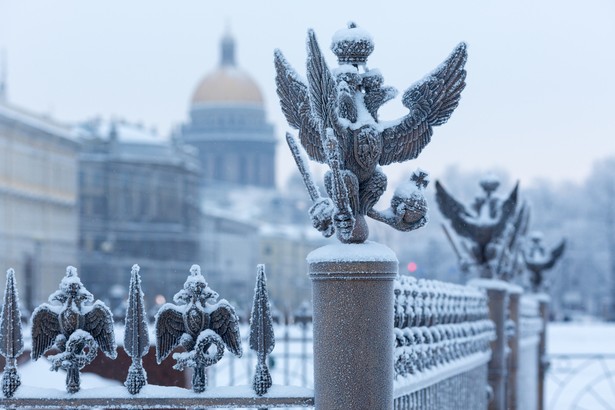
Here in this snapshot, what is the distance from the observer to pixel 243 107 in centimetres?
14625

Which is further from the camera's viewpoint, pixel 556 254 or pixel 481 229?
pixel 556 254

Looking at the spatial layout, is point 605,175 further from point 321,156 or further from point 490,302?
point 321,156

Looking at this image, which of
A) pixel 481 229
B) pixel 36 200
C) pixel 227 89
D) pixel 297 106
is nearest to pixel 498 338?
pixel 481 229

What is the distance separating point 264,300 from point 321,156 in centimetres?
57

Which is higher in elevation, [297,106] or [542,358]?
[297,106]

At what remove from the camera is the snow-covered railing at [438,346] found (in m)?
5.18

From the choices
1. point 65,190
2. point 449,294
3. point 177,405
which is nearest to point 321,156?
point 177,405

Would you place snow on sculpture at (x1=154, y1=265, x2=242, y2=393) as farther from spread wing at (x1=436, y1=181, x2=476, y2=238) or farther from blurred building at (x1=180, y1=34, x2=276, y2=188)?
blurred building at (x1=180, y1=34, x2=276, y2=188)

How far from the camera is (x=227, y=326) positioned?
4.49 metres

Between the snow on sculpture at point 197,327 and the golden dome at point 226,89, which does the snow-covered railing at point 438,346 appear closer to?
the snow on sculpture at point 197,327

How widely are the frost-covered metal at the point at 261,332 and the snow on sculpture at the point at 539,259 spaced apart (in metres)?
13.0

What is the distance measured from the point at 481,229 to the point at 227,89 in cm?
13831

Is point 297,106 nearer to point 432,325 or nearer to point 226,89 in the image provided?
point 432,325

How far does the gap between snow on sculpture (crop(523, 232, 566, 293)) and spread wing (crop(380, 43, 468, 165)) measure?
12714mm
